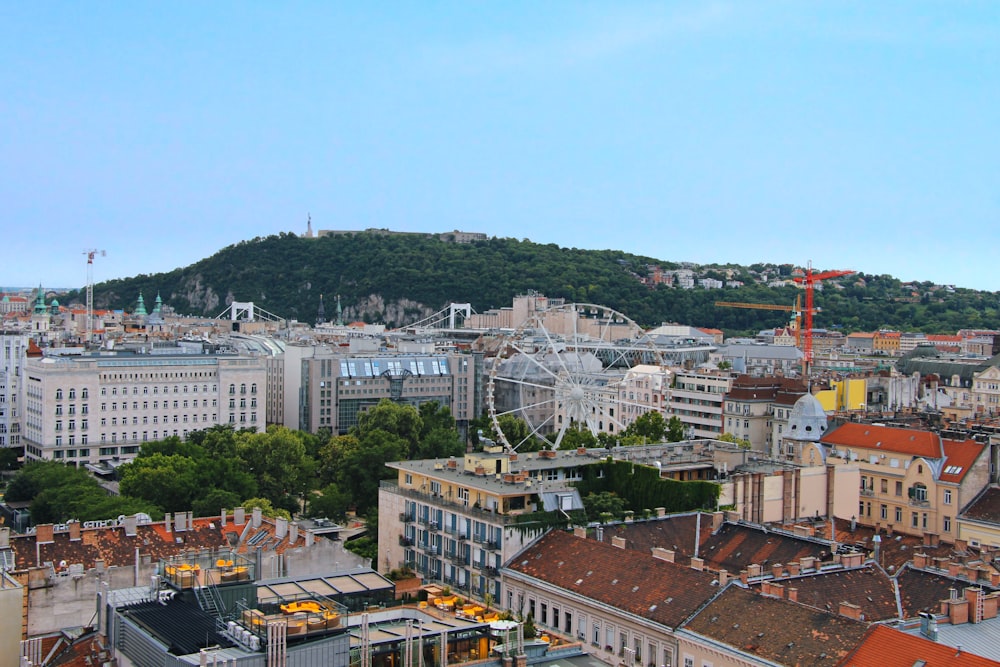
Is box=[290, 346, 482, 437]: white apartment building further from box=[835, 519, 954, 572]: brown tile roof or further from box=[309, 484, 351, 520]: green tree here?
box=[835, 519, 954, 572]: brown tile roof

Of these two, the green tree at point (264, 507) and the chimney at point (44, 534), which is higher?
the chimney at point (44, 534)

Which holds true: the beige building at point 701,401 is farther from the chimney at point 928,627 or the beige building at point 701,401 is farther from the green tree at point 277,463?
the chimney at point 928,627

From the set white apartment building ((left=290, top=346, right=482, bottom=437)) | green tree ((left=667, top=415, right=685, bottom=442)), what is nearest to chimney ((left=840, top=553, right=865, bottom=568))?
green tree ((left=667, top=415, right=685, bottom=442))

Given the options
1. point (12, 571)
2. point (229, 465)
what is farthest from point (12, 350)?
point (12, 571)

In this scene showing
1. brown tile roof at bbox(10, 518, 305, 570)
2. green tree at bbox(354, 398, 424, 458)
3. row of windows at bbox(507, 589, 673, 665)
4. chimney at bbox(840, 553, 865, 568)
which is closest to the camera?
row of windows at bbox(507, 589, 673, 665)

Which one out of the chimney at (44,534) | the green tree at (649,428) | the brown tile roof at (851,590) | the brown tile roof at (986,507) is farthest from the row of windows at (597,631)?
the green tree at (649,428)

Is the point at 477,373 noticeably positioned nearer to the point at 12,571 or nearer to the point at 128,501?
the point at 128,501
